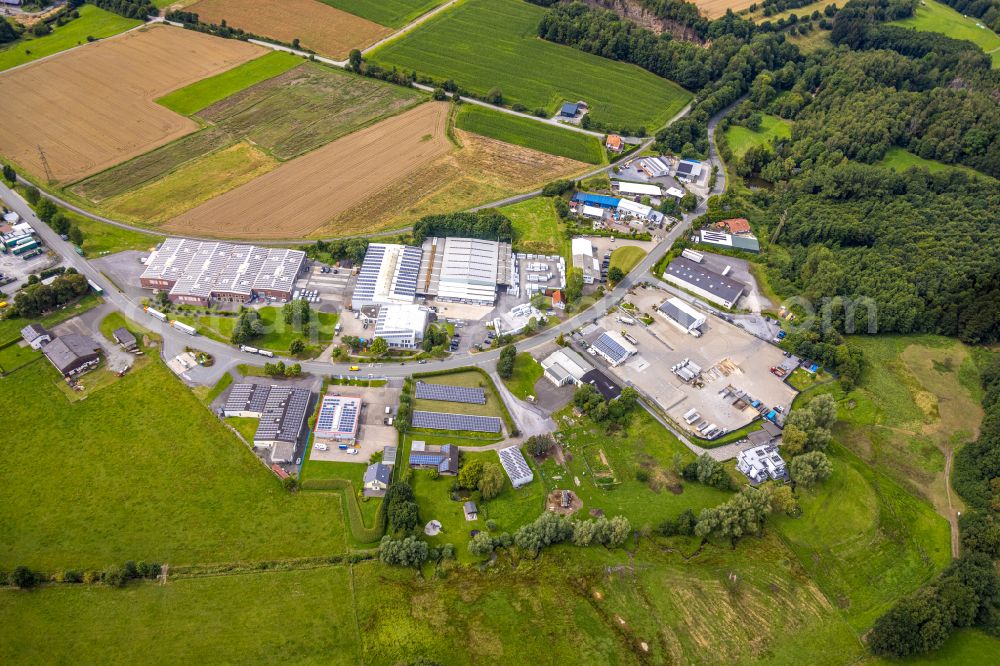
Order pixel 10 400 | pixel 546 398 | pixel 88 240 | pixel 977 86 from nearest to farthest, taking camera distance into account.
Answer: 1. pixel 10 400
2. pixel 546 398
3. pixel 88 240
4. pixel 977 86

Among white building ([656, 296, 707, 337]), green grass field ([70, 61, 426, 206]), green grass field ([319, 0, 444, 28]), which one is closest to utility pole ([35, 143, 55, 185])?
green grass field ([70, 61, 426, 206])

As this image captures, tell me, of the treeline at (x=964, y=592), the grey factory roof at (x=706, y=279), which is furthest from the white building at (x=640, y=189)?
the treeline at (x=964, y=592)

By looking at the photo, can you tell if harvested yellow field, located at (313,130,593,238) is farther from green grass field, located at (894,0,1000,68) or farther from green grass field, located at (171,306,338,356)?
green grass field, located at (894,0,1000,68)

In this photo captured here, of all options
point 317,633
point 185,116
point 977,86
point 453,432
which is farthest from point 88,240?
point 977,86

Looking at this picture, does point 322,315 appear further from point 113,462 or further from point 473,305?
point 113,462

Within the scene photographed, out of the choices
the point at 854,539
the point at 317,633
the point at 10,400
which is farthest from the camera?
the point at 10,400

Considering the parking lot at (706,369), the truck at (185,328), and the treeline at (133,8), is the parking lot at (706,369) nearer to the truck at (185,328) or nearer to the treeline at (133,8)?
the truck at (185,328)
